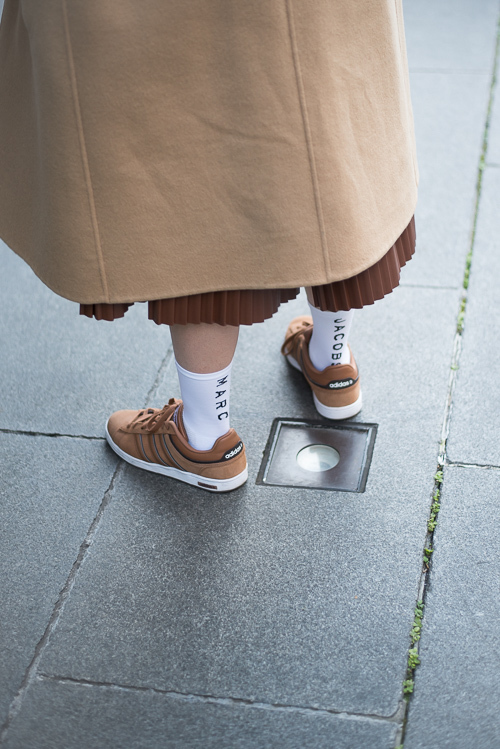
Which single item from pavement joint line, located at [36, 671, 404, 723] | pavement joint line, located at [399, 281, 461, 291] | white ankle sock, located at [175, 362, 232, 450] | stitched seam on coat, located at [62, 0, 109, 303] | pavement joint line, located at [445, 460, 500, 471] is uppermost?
stitched seam on coat, located at [62, 0, 109, 303]

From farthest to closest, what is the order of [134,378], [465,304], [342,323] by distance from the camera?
1. [465,304]
2. [134,378]
3. [342,323]

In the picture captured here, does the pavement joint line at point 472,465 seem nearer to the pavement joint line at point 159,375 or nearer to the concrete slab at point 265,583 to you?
the concrete slab at point 265,583

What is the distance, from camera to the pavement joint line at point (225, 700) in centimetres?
141

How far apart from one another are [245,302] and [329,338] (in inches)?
20.9

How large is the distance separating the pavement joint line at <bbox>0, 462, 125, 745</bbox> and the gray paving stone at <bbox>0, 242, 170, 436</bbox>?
0.26m

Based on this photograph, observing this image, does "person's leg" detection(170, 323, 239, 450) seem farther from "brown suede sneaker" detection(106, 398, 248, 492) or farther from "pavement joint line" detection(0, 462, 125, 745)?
"pavement joint line" detection(0, 462, 125, 745)

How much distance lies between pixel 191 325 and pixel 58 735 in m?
0.80

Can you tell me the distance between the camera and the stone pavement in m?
1.42

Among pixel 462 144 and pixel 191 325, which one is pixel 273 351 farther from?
pixel 462 144

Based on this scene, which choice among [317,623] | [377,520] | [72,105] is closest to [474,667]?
[317,623]

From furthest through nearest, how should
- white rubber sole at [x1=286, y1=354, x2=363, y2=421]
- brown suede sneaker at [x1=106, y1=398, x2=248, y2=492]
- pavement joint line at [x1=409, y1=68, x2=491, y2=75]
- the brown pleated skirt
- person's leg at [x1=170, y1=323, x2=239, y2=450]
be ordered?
1. pavement joint line at [x1=409, y1=68, x2=491, y2=75]
2. white rubber sole at [x1=286, y1=354, x2=363, y2=421]
3. brown suede sneaker at [x1=106, y1=398, x2=248, y2=492]
4. person's leg at [x1=170, y1=323, x2=239, y2=450]
5. the brown pleated skirt

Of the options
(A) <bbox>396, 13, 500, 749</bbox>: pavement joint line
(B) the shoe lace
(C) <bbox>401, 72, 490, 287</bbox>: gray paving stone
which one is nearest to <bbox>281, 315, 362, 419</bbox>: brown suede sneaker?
(A) <bbox>396, 13, 500, 749</bbox>: pavement joint line

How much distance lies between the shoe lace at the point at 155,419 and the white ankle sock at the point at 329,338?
40cm

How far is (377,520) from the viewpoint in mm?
1808
